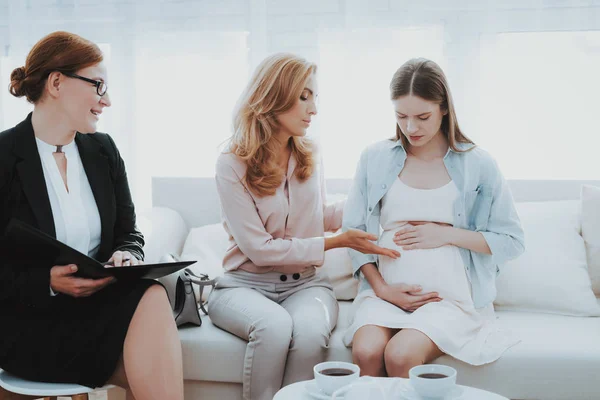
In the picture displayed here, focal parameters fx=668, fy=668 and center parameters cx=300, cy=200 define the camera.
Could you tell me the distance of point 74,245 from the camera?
1.91 metres

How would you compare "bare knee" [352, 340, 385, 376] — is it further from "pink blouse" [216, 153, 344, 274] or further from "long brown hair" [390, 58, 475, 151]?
"long brown hair" [390, 58, 475, 151]

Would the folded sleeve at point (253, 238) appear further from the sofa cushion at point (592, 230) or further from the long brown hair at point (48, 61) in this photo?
the sofa cushion at point (592, 230)

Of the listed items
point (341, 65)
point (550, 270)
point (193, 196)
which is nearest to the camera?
point (550, 270)

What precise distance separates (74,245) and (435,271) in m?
1.07

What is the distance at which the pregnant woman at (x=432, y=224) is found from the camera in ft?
6.54

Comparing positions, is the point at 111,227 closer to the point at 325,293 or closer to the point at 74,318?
the point at 74,318

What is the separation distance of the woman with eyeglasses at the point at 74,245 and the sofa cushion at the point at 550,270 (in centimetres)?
118

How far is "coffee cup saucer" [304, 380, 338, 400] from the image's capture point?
4.44 feet

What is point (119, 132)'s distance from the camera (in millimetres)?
3381

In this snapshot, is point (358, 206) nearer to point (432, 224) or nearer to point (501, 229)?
point (432, 224)

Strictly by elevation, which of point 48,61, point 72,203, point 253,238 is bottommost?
point 253,238

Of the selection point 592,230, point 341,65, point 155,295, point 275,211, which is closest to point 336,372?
point 155,295

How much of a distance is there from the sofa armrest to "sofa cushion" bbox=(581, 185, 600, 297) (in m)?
1.52

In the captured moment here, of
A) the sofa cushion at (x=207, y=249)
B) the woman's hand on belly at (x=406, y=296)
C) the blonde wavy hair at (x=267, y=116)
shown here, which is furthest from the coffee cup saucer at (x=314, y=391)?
the sofa cushion at (x=207, y=249)
